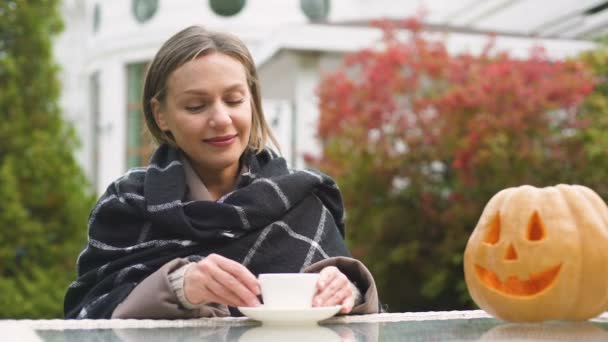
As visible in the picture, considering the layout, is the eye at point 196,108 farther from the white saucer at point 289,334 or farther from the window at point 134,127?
the window at point 134,127

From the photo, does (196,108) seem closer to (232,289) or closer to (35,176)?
(232,289)

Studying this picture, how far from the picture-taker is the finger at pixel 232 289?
6.16 ft

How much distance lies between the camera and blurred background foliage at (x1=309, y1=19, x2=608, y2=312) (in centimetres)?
755

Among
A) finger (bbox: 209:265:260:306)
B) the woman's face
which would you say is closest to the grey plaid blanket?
the woman's face

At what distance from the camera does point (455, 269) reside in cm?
796

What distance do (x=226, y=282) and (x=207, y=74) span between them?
68 cm

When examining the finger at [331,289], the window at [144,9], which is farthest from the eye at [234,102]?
the window at [144,9]

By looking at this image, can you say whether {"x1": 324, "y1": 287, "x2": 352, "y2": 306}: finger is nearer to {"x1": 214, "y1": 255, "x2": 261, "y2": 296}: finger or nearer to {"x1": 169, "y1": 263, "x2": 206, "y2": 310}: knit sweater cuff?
{"x1": 214, "y1": 255, "x2": 261, "y2": 296}: finger

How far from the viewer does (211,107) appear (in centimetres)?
237

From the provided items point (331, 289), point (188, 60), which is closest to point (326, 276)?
point (331, 289)

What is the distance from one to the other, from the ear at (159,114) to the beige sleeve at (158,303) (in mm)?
561

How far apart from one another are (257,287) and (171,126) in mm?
724

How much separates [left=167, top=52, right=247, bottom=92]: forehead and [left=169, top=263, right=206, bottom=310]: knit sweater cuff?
520 millimetres

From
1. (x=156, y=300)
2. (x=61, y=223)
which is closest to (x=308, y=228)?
(x=156, y=300)
